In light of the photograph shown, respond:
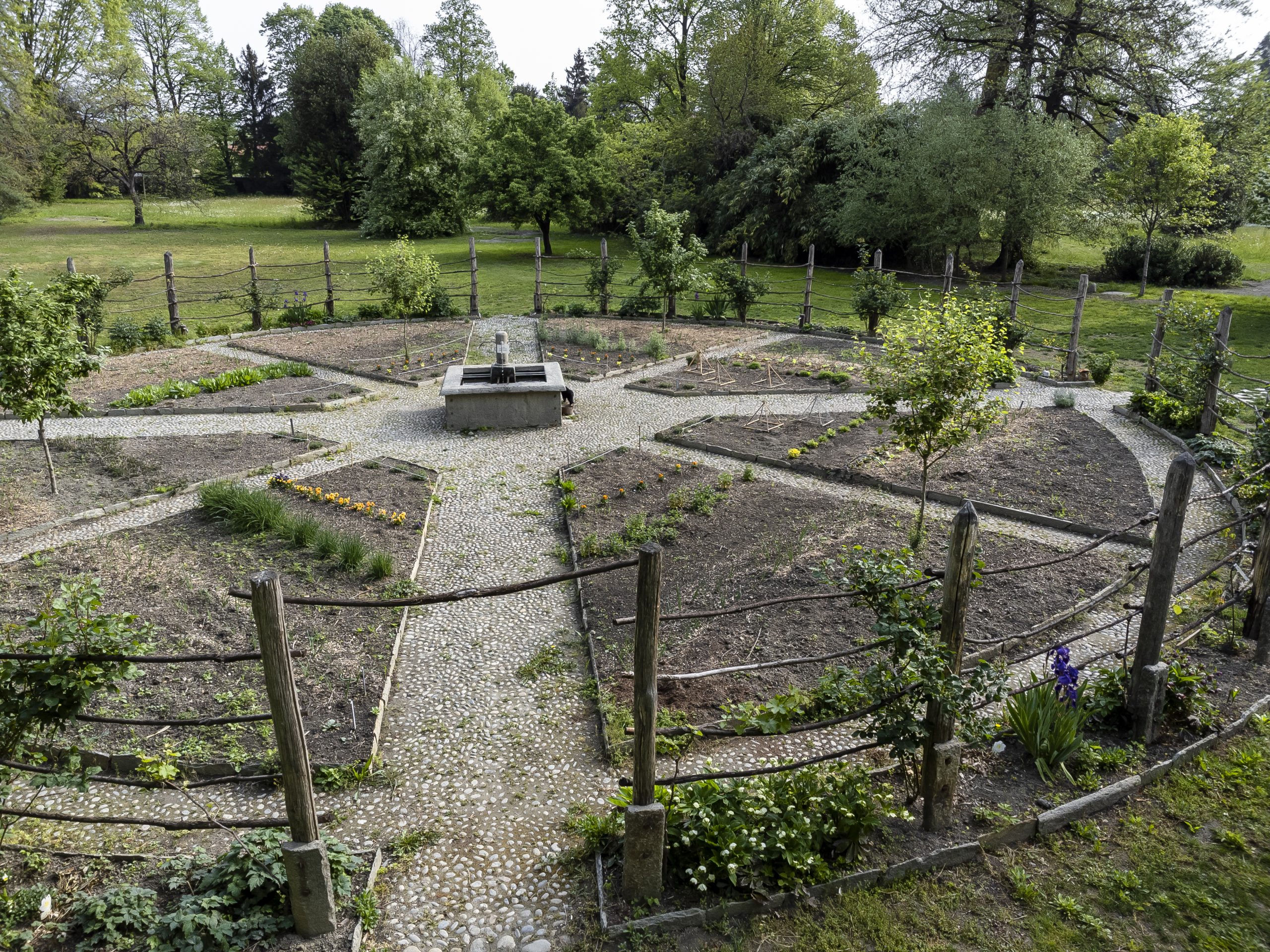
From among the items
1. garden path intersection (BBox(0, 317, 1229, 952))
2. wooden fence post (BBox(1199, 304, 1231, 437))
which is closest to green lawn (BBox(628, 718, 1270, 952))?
garden path intersection (BBox(0, 317, 1229, 952))

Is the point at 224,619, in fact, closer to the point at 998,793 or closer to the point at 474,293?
the point at 998,793

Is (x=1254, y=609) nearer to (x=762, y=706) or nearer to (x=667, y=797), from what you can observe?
(x=762, y=706)

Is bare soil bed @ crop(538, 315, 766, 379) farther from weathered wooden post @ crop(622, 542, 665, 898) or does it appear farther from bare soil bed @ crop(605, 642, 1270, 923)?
weathered wooden post @ crop(622, 542, 665, 898)

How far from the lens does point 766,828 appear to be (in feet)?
13.5

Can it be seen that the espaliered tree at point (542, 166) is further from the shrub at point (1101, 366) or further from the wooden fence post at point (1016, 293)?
the shrub at point (1101, 366)

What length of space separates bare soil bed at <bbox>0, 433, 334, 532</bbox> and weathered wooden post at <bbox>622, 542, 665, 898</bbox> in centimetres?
777

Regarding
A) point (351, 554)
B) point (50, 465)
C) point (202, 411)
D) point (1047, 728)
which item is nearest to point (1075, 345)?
point (1047, 728)

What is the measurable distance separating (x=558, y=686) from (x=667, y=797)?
2058mm

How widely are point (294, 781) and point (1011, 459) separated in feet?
31.1

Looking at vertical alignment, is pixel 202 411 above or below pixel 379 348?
below

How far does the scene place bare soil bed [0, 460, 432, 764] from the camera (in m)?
5.43

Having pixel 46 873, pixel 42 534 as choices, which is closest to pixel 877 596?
pixel 46 873

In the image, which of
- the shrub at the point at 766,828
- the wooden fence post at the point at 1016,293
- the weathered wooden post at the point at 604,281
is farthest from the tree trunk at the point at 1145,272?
the shrub at the point at 766,828

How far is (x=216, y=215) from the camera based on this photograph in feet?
147
